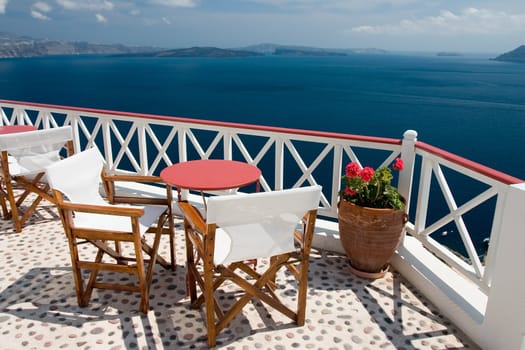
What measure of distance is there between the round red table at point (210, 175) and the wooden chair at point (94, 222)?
12.0 inches

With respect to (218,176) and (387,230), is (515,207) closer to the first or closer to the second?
(387,230)

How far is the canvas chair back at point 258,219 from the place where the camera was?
181 centimetres

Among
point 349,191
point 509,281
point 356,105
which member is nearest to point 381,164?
point 349,191

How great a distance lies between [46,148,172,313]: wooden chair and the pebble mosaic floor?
0.16m

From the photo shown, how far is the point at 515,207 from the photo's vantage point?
6.33 feet

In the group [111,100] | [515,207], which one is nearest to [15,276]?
[515,207]

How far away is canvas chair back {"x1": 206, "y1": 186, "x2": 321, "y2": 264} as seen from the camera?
1.81m

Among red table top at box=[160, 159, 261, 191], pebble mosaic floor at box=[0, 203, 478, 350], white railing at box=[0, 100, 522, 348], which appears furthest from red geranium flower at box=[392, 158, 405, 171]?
red table top at box=[160, 159, 261, 191]

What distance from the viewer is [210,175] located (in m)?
2.72

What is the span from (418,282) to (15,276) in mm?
3113

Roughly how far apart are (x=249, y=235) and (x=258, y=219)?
23cm

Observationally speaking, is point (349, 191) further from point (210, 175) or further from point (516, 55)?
point (516, 55)

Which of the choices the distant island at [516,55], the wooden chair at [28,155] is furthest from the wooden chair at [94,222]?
the distant island at [516,55]

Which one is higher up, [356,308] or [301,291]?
[301,291]
